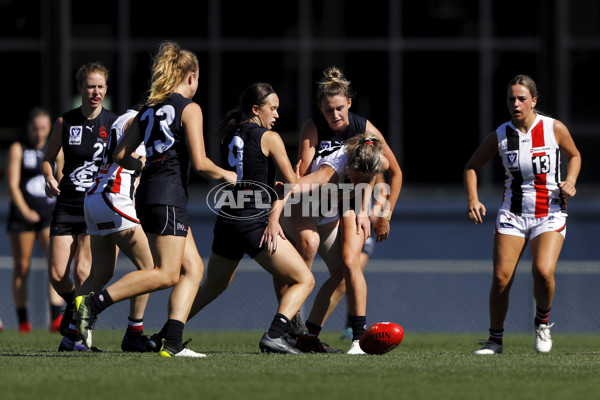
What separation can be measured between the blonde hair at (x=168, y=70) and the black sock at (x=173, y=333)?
1.37 metres

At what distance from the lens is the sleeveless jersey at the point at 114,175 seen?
752cm

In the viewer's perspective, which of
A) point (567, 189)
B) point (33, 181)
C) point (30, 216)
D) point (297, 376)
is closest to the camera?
point (297, 376)

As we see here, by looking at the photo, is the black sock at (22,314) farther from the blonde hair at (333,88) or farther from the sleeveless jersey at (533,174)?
the sleeveless jersey at (533,174)

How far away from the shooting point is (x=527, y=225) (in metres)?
8.05

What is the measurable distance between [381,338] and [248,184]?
4.49 ft

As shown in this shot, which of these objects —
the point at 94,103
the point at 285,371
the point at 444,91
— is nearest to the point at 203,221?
the point at 444,91

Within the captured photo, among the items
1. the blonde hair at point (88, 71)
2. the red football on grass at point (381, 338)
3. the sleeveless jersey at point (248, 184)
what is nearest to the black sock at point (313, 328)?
the red football on grass at point (381, 338)

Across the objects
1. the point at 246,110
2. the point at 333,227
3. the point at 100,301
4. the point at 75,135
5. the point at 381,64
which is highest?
the point at 381,64

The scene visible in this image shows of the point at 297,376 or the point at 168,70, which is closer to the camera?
the point at 297,376

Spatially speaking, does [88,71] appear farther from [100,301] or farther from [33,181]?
[33,181]

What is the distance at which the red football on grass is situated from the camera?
758cm

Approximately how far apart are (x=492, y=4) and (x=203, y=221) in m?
5.22

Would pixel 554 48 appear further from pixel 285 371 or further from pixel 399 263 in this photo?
pixel 285 371

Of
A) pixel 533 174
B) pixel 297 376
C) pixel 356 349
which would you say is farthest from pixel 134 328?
pixel 533 174
